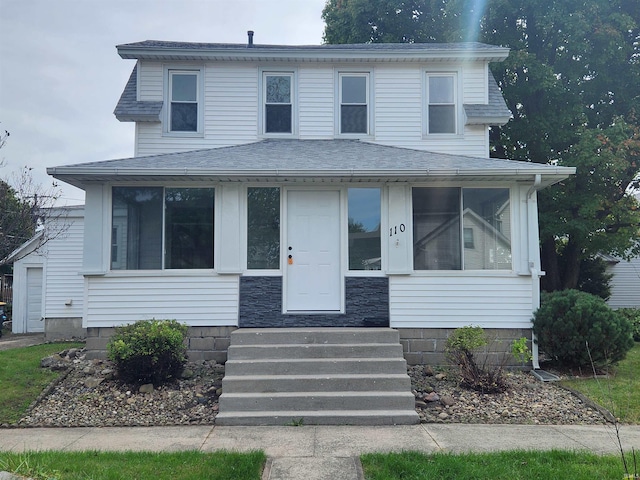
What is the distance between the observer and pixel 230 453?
14.5ft

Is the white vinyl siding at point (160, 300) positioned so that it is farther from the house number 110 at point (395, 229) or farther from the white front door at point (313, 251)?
the house number 110 at point (395, 229)

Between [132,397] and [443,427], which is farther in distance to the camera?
[132,397]

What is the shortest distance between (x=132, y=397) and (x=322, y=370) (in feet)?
8.80

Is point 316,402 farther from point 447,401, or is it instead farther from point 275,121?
point 275,121

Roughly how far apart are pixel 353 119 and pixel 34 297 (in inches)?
426

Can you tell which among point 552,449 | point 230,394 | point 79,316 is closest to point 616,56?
point 552,449

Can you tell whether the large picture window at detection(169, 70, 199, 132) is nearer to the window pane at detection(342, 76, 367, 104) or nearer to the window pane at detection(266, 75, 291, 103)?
the window pane at detection(266, 75, 291, 103)

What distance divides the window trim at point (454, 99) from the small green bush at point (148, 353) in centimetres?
679

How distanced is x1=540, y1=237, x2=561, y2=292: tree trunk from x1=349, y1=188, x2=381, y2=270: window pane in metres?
8.64

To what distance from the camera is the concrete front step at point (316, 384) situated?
5.98 meters

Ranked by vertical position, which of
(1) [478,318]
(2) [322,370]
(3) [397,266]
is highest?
(3) [397,266]

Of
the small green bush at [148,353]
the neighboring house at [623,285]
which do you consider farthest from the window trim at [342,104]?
the neighboring house at [623,285]

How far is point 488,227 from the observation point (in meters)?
7.84

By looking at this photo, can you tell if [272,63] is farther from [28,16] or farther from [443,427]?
[443,427]
